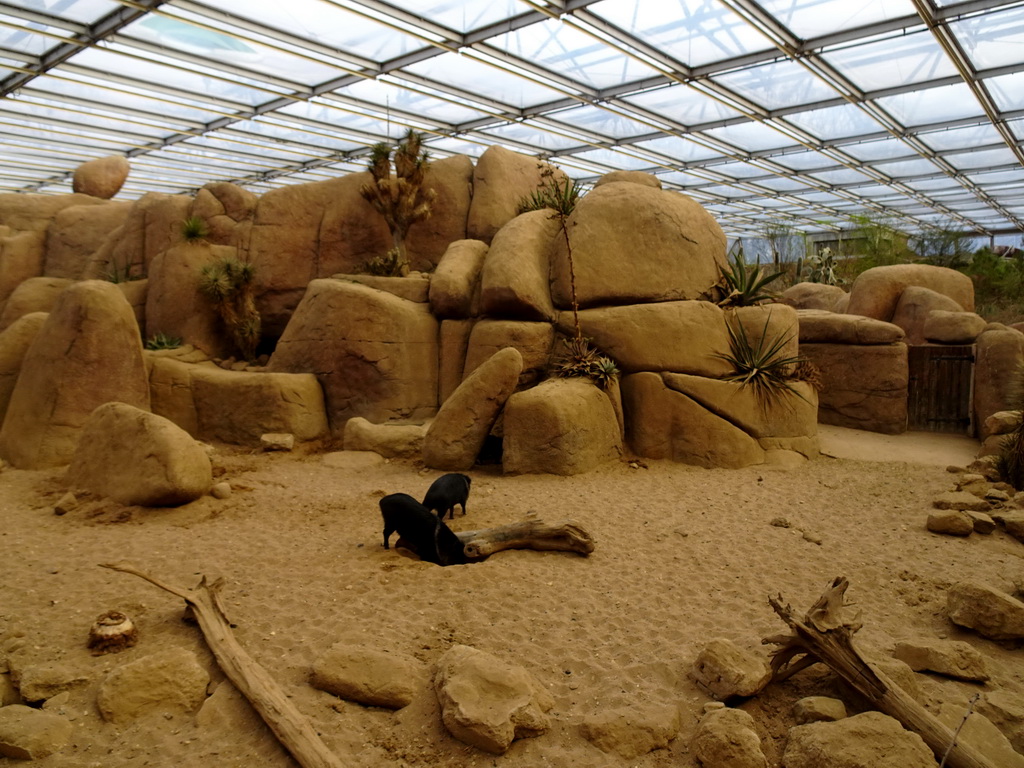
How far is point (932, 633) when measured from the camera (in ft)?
14.8

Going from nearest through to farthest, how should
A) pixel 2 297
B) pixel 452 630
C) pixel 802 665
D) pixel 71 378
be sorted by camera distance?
pixel 802 665 < pixel 452 630 < pixel 71 378 < pixel 2 297

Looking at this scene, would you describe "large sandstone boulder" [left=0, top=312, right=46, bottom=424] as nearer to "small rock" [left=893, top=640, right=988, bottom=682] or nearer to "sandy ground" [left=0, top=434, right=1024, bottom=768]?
"sandy ground" [left=0, top=434, right=1024, bottom=768]

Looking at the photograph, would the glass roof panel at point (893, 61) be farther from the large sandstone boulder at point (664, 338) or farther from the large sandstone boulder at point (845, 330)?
the large sandstone boulder at point (664, 338)

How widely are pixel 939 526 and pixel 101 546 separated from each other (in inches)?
288

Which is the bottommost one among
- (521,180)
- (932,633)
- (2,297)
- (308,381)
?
(932,633)

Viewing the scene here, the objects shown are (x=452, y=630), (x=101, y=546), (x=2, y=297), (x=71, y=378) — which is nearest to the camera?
(x=452, y=630)

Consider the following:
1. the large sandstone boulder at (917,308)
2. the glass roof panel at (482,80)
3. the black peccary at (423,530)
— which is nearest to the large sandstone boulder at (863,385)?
the large sandstone boulder at (917,308)

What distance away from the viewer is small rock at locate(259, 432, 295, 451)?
983 cm

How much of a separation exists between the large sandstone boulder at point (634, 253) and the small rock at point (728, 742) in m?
7.28

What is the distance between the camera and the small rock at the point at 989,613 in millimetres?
4305

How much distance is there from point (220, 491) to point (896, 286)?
12853mm

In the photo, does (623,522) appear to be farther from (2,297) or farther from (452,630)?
(2,297)

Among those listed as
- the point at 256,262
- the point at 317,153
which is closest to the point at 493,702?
the point at 256,262

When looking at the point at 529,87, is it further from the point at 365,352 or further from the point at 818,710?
the point at 818,710
